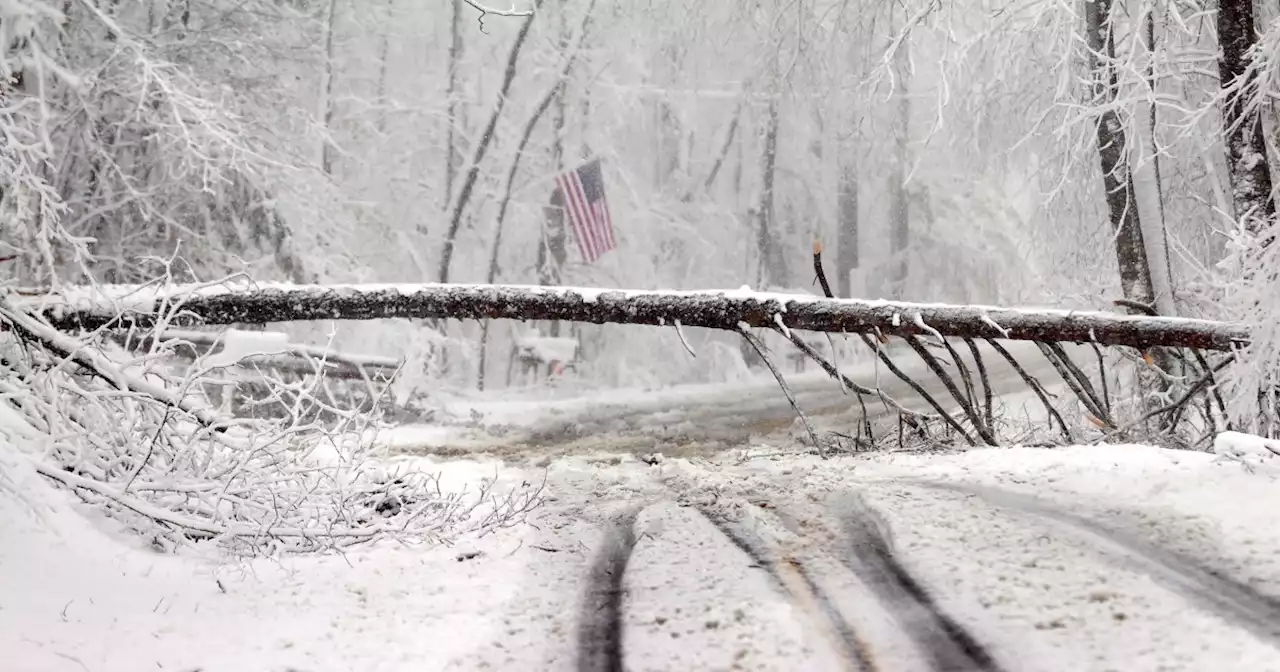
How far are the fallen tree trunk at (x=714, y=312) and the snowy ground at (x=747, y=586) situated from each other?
2.78 feet

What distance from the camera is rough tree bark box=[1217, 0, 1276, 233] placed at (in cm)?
605

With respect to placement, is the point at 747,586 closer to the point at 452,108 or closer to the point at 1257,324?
the point at 1257,324

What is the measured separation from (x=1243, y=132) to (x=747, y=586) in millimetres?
5307

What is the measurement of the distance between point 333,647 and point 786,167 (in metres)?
22.1

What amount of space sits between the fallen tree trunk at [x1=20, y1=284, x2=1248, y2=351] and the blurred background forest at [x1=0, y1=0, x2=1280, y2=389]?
2085mm

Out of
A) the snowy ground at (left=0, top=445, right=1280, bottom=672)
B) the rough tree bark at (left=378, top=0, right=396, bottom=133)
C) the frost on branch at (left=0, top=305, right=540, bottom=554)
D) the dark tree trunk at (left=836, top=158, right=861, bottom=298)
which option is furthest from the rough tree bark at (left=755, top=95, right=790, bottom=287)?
the frost on branch at (left=0, top=305, right=540, bottom=554)

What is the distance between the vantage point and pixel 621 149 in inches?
918

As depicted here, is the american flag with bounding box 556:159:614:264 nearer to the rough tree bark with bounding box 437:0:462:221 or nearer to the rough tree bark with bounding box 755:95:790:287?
the rough tree bark with bounding box 437:0:462:221

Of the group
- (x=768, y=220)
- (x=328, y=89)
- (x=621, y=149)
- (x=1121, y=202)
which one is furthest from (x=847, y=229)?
(x=1121, y=202)

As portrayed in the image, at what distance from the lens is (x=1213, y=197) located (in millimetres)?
10078

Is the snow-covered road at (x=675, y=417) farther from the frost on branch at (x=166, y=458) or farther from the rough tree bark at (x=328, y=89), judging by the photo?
the rough tree bark at (x=328, y=89)

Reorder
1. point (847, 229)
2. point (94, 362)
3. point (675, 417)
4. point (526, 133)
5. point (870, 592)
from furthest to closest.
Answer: point (847, 229) < point (526, 133) < point (675, 417) < point (94, 362) < point (870, 592)

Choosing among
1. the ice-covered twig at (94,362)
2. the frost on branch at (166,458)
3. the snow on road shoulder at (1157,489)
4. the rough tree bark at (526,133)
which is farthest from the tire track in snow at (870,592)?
the rough tree bark at (526,133)

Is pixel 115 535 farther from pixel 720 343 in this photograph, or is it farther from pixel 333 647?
pixel 720 343
